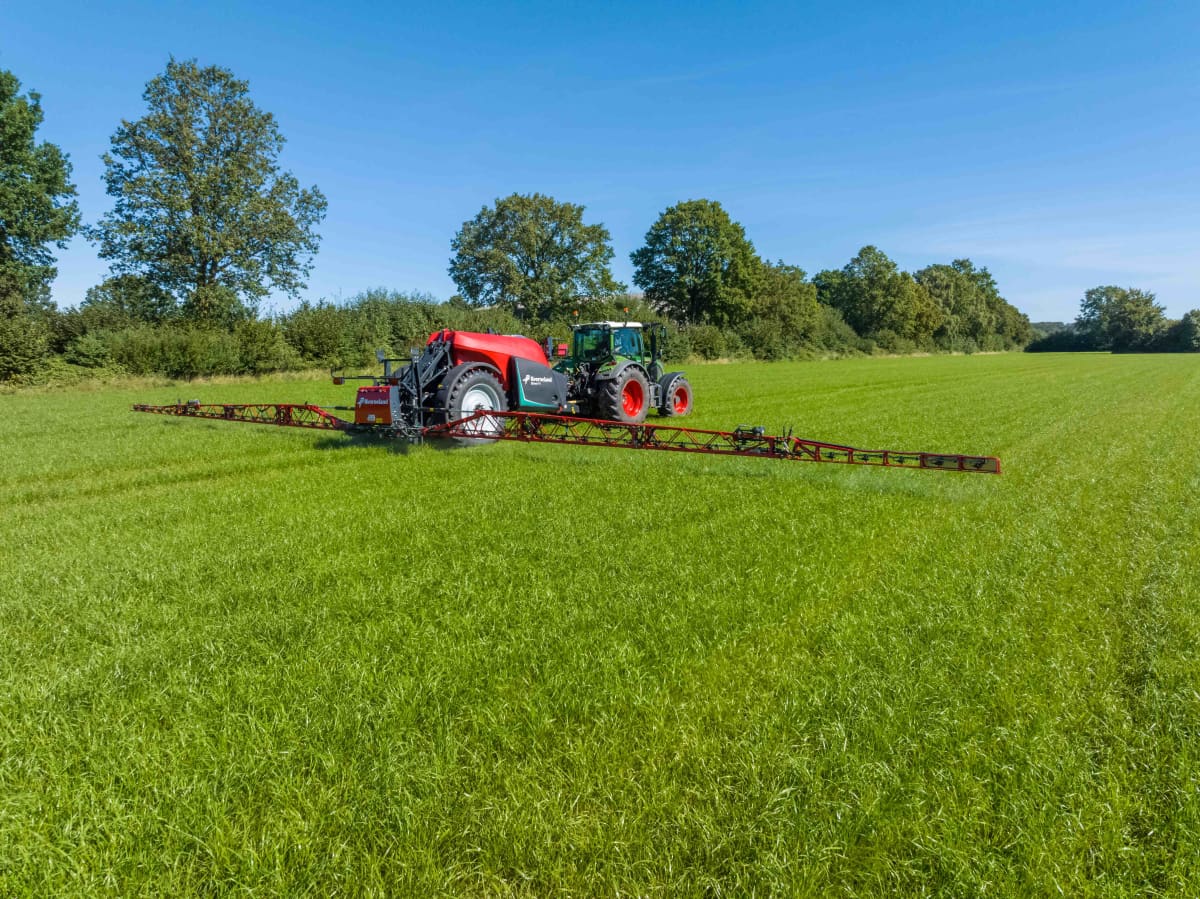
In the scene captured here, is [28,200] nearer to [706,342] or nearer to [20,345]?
[20,345]

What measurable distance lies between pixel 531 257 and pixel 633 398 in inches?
1722

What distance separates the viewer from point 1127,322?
9481 cm

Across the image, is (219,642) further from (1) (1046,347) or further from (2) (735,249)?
(1) (1046,347)

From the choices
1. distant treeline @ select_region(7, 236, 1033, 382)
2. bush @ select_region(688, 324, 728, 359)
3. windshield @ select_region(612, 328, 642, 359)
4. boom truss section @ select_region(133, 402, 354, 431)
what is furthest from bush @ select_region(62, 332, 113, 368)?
bush @ select_region(688, 324, 728, 359)

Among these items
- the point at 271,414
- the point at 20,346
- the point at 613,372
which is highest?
the point at 20,346

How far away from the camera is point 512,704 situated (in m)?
2.92

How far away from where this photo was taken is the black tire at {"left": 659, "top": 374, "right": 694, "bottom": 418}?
14070 mm

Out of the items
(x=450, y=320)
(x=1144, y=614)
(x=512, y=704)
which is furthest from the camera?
(x=450, y=320)

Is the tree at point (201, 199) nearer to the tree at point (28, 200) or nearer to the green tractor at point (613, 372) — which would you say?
the tree at point (28, 200)

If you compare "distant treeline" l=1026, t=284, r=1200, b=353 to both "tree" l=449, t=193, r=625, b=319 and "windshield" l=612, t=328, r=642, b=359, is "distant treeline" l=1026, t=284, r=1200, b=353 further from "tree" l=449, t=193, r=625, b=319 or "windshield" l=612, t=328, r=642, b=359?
"windshield" l=612, t=328, r=642, b=359

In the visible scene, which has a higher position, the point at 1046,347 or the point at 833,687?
the point at 1046,347

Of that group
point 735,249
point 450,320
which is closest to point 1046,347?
point 735,249

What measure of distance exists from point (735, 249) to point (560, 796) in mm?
63911

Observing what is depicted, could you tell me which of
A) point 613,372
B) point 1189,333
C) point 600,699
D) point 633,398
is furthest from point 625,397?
point 1189,333
